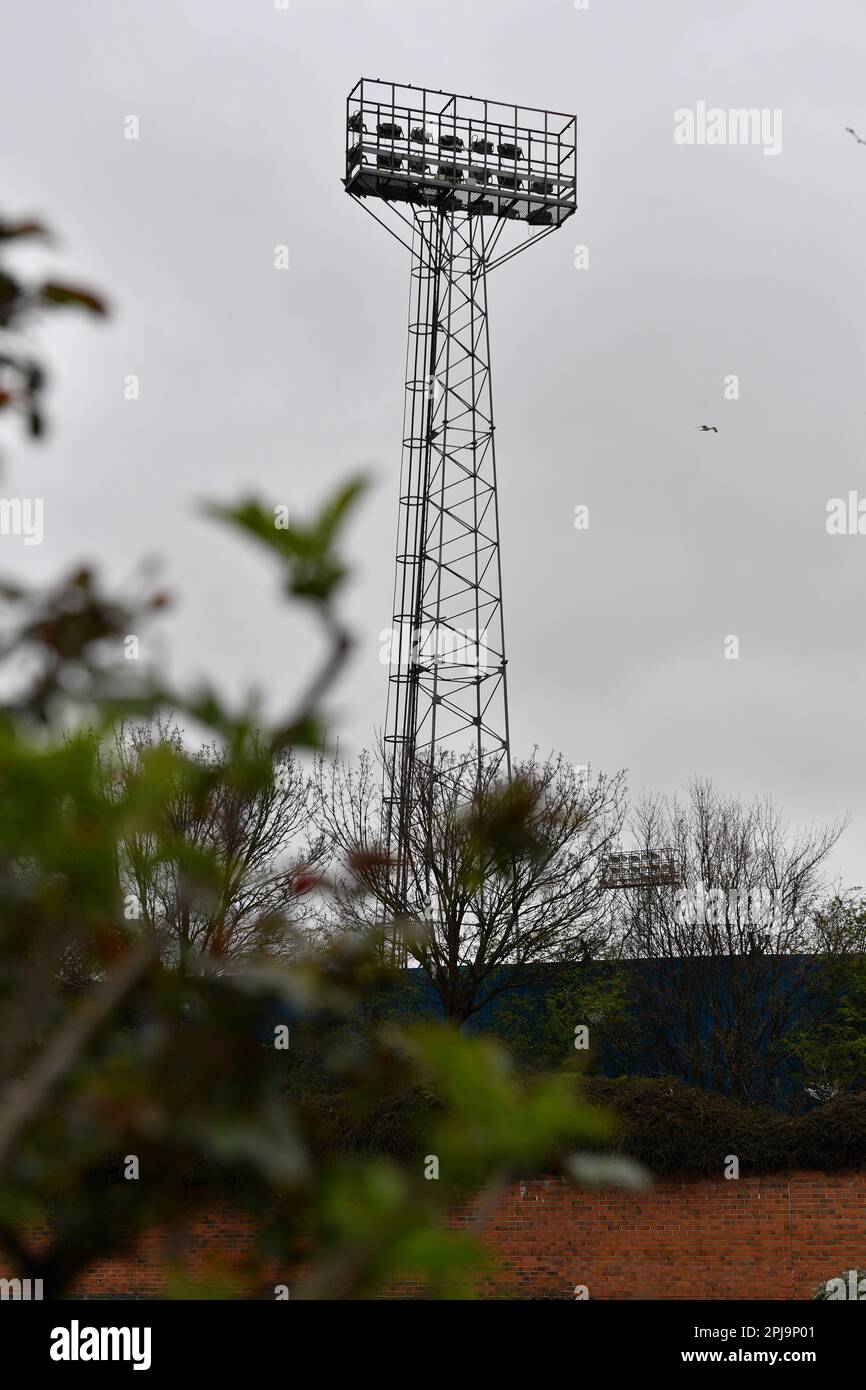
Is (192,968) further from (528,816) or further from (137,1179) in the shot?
(528,816)

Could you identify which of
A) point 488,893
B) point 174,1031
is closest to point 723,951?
point 488,893

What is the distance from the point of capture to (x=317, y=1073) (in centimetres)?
2020

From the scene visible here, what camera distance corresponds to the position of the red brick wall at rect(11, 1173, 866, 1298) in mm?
18953

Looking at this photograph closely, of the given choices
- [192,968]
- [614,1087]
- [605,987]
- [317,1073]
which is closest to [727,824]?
[605,987]

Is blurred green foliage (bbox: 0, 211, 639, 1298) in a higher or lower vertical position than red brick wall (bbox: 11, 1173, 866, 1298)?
higher

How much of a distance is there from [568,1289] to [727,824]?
39.8ft

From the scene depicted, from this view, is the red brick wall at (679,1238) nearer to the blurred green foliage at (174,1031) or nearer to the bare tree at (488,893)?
the bare tree at (488,893)

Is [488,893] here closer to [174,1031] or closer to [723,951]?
[723,951]

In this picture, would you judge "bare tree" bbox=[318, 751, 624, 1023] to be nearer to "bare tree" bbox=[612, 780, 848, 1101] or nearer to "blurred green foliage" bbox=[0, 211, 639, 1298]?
"bare tree" bbox=[612, 780, 848, 1101]

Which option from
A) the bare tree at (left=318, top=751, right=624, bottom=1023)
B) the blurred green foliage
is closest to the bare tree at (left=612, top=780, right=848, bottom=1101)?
the bare tree at (left=318, top=751, right=624, bottom=1023)

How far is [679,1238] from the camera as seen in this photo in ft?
63.2

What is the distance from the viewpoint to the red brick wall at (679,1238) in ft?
62.2

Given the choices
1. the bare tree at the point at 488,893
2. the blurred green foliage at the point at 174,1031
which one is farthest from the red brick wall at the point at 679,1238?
the blurred green foliage at the point at 174,1031
